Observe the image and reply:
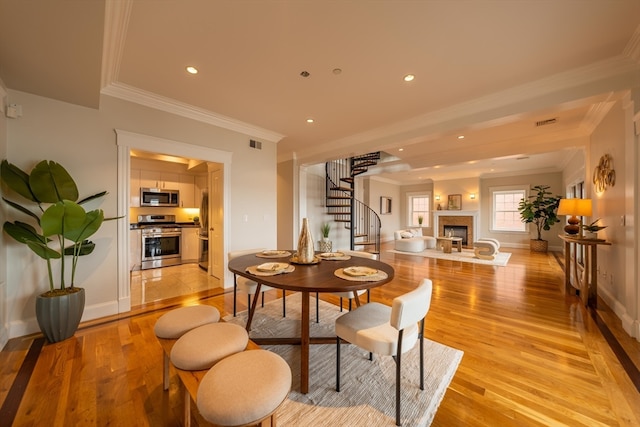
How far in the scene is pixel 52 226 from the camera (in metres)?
2.03

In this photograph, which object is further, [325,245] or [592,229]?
[325,245]

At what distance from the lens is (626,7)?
5.38 feet

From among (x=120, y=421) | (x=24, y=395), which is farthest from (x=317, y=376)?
(x=24, y=395)

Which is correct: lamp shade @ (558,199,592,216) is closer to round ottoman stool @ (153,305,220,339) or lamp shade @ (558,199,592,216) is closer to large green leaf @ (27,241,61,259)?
round ottoman stool @ (153,305,220,339)

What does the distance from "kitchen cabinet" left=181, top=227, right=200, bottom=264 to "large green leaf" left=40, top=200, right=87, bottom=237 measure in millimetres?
3413

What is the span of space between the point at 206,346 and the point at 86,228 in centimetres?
196

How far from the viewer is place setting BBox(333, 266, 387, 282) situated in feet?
5.31

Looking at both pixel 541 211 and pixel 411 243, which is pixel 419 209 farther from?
pixel 541 211

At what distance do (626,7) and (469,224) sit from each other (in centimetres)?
792

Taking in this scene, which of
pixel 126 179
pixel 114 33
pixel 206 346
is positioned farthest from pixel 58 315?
pixel 114 33

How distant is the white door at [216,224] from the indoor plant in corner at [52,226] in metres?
1.63

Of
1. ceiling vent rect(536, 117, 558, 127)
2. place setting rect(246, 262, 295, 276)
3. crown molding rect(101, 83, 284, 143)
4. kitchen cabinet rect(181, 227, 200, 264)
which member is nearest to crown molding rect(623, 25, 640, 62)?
ceiling vent rect(536, 117, 558, 127)

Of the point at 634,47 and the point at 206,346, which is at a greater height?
the point at 634,47

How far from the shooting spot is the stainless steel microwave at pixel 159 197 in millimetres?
5117
